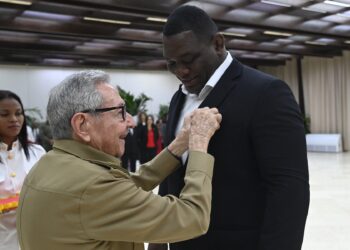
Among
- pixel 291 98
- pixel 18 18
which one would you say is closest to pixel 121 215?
pixel 291 98

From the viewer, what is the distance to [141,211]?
1.14 meters

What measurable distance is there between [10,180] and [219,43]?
153 cm

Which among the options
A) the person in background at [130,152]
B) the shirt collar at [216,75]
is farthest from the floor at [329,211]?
the person in background at [130,152]

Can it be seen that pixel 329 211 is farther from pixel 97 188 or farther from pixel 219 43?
pixel 97 188

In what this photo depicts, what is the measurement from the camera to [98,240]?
1165 mm

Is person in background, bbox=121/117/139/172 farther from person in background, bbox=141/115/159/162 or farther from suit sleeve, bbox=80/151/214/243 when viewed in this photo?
suit sleeve, bbox=80/151/214/243

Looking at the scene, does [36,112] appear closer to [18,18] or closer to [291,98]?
[18,18]

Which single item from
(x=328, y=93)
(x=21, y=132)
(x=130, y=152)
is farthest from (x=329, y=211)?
(x=328, y=93)

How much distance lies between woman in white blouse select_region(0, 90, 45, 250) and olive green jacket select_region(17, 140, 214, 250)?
1.07 meters

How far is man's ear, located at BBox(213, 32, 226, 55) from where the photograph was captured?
1359mm

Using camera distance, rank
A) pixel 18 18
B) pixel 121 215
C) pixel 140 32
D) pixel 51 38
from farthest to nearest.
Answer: pixel 51 38, pixel 140 32, pixel 18 18, pixel 121 215

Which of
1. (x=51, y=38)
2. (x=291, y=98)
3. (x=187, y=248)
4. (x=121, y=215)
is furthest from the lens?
(x=51, y=38)

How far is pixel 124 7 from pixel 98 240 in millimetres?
5586

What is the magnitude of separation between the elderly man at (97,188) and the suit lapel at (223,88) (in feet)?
0.24
